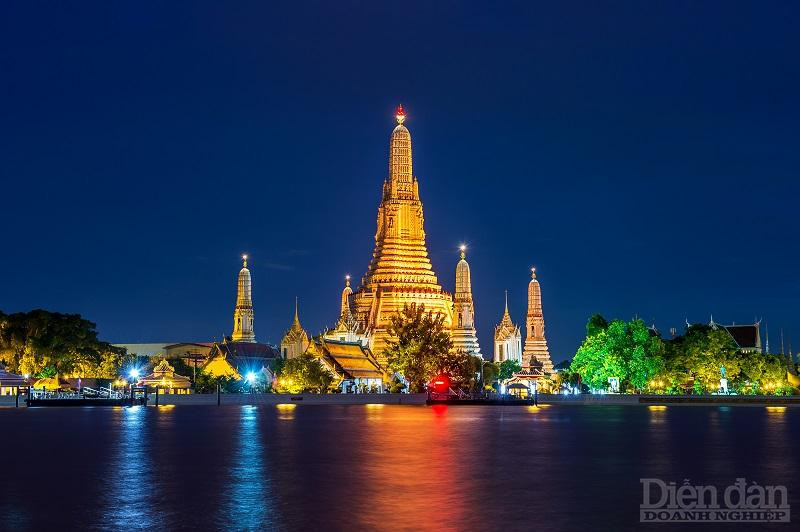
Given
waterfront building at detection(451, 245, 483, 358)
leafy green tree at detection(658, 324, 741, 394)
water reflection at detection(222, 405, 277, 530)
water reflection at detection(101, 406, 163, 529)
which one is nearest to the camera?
water reflection at detection(222, 405, 277, 530)

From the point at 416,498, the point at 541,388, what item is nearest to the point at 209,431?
the point at 416,498

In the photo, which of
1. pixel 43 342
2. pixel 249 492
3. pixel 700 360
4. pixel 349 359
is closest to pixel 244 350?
pixel 349 359

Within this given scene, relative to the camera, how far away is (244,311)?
124m

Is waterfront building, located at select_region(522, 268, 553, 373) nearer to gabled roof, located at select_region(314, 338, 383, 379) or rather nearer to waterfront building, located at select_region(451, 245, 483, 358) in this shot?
waterfront building, located at select_region(451, 245, 483, 358)

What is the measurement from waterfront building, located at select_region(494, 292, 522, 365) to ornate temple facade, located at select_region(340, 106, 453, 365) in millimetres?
18431

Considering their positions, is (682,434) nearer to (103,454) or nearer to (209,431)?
(209,431)

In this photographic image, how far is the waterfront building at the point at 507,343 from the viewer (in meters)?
138

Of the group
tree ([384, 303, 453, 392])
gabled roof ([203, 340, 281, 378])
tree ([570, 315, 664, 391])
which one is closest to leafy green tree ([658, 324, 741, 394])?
tree ([570, 315, 664, 391])

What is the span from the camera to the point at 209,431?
4447cm

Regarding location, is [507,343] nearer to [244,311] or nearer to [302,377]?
[244,311]

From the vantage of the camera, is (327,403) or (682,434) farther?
(327,403)

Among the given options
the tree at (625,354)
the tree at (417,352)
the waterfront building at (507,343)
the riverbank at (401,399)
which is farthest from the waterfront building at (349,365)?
the waterfront building at (507,343)

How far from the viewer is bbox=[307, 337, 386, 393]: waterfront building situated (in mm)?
93500

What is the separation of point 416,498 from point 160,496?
5648 millimetres
